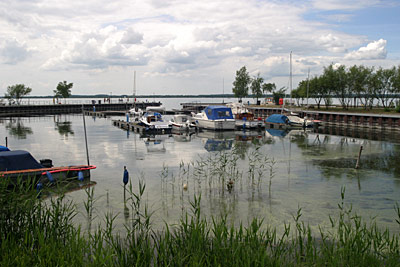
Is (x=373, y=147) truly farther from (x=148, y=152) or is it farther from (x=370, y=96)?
(x=370, y=96)

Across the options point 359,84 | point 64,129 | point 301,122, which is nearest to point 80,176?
point 64,129

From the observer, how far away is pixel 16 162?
48.9 ft

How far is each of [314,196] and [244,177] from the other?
3.96 metres

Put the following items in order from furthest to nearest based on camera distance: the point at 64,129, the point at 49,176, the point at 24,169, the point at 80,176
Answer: the point at 64,129 → the point at 80,176 → the point at 24,169 → the point at 49,176

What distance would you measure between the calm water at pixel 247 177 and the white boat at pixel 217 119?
9930mm

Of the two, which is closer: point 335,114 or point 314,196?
point 314,196

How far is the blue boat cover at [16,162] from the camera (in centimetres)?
1464

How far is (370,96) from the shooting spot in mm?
59125

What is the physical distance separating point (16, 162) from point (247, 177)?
406 inches

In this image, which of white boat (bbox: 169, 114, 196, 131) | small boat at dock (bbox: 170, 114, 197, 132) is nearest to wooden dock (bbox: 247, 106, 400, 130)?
small boat at dock (bbox: 170, 114, 197, 132)

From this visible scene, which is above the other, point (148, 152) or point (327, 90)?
point (327, 90)

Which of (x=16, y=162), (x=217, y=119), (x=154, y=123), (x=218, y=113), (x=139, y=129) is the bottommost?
(x=139, y=129)

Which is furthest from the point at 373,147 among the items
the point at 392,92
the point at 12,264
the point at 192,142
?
the point at 392,92

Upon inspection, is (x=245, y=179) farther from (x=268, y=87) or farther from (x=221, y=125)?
(x=268, y=87)
